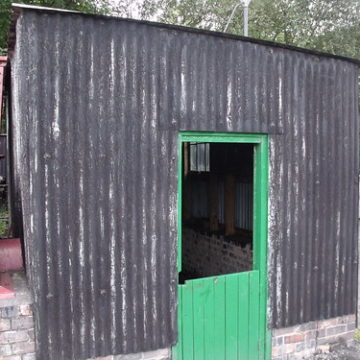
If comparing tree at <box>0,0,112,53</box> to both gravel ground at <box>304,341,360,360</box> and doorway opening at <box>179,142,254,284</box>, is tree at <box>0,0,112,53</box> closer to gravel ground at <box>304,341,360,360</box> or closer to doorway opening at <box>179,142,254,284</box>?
doorway opening at <box>179,142,254,284</box>

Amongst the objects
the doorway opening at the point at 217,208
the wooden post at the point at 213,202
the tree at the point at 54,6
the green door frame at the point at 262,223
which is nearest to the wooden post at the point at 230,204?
the doorway opening at the point at 217,208

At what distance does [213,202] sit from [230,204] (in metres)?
0.56

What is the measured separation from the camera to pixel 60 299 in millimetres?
3982

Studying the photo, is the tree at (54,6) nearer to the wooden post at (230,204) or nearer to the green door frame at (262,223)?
the wooden post at (230,204)

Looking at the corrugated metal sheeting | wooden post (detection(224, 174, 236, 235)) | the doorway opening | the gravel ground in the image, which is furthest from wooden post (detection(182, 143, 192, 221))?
the gravel ground

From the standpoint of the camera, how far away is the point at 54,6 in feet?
44.5

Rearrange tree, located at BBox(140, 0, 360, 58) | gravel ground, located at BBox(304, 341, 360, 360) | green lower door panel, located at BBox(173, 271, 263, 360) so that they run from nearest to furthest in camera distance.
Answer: green lower door panel, located at BBox(173, 271, 263, 360), gravel ground, located at BBox(304, 341, 360, 360), tree, located at BBox(140, 0, 360, 58)

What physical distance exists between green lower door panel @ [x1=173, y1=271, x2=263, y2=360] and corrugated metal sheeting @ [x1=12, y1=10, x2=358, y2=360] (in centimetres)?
20

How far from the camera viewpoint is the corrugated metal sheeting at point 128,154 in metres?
3.89

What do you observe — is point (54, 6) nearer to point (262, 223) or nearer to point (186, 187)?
point (186, 187)

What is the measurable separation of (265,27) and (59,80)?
57.5 ft

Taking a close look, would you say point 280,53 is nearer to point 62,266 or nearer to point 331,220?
point 331,220

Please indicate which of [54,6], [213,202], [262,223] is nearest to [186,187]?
[213,202]

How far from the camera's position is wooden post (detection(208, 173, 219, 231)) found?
7984mm
